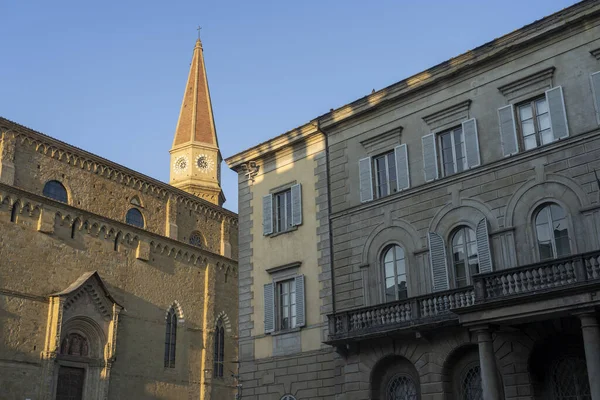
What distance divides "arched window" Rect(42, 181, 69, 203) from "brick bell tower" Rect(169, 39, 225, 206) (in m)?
15.1

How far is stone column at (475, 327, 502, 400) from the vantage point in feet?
47.1

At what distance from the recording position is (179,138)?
5244 cm

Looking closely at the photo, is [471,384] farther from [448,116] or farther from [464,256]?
[448,116]

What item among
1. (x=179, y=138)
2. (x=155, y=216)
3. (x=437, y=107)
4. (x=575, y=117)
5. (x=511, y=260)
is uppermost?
(x=179, y=138)

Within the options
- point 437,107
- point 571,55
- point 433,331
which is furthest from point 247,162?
point 571,55

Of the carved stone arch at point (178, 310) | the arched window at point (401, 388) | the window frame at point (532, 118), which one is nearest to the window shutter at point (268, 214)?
the arched window at point (401, 388)

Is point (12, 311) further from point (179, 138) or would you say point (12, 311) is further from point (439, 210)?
point (179, 138)

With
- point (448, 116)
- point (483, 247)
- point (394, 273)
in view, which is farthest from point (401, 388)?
point (448, 116)

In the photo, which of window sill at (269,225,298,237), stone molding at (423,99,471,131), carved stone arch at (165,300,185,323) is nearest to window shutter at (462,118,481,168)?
stone molding at (423,99,471,131)

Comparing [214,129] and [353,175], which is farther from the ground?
[214,129]

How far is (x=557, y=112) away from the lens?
54.3 ft

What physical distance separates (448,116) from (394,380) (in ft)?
23.5

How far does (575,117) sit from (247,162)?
445 inches

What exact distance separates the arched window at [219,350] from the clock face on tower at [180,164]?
1491cm
